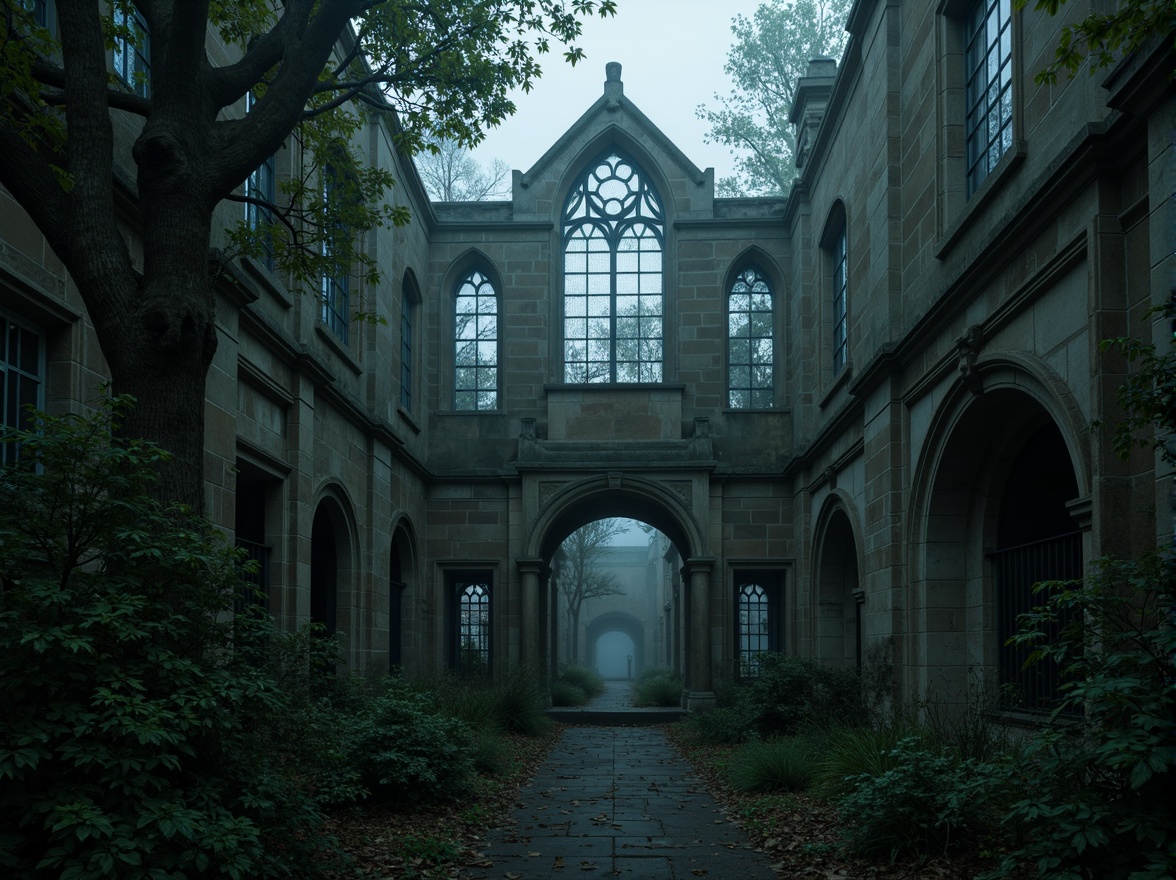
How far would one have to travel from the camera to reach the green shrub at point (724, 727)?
13541 millimetres

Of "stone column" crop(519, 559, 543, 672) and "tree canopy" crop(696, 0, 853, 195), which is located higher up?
"tree canopy" crop(696, 0, 853, 195)

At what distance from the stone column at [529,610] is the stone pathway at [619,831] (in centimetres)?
571

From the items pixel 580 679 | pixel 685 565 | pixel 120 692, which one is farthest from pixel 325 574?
pixel 580 679

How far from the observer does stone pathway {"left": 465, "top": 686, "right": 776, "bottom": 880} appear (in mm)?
7043

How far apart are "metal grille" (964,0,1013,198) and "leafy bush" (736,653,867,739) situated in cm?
531

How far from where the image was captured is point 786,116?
26.0 meters

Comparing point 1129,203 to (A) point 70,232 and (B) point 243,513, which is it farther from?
(B) point 243,513

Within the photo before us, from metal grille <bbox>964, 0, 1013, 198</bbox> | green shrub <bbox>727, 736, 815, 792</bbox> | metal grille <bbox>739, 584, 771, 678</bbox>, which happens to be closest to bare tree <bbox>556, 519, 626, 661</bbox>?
metal grille <bbox>739, 584, 771, 678</bbox>

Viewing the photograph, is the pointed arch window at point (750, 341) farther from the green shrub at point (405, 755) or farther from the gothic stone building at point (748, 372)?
the green shrub at point (405, 755)

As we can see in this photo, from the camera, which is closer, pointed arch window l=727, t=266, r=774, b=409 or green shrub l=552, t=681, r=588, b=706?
pointed arch window l=727, t=266, r=774, b=409

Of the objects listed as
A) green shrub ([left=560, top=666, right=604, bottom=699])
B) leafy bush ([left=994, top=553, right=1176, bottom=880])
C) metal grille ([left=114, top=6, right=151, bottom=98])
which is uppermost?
metal grille ([left=114, top=6, right=151, bottom=98])

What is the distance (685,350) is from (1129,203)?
43.1 ft

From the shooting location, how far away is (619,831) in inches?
331

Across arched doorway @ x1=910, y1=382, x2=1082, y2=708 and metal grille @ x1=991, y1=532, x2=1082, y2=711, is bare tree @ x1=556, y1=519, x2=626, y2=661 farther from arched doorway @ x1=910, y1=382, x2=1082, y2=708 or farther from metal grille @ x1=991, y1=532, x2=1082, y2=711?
metal grille @ x1=991, y1=532, x2=1082, y2=711
